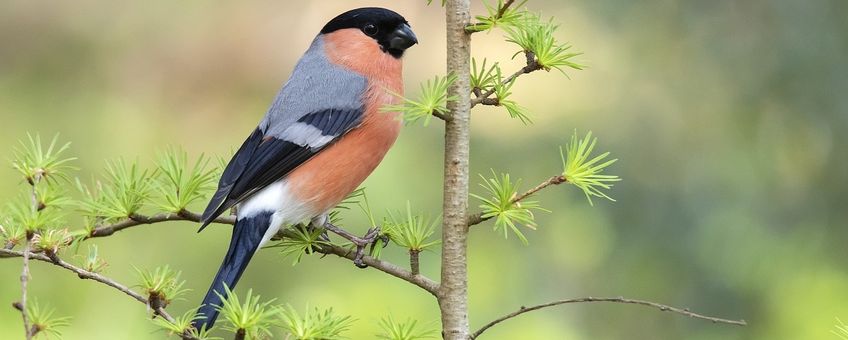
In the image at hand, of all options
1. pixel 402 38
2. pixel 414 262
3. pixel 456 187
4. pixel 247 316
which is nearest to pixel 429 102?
pixel 456 187

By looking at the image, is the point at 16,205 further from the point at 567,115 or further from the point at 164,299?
the point at 567,115

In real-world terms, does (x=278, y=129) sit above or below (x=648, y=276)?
below

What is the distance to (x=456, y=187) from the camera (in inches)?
50.2

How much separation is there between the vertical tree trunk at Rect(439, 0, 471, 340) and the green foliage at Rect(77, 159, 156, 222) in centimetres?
41

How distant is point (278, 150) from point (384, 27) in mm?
342

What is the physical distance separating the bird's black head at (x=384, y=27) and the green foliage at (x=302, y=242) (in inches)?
17.6

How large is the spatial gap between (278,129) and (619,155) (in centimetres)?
114

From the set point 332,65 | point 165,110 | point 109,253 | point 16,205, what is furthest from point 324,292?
point 165,110

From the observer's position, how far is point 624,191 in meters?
2.60

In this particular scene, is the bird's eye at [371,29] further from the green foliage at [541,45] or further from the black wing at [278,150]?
the green foliage at [541,45]

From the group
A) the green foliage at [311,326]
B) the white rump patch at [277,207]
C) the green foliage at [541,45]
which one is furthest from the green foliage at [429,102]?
the white rump patch at [277,207]

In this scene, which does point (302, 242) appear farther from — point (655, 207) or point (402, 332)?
point (655, 207)

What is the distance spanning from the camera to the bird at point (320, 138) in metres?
1.61

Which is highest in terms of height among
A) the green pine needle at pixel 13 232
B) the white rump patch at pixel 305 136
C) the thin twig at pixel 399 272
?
the white rump patch at pixel 305 136
